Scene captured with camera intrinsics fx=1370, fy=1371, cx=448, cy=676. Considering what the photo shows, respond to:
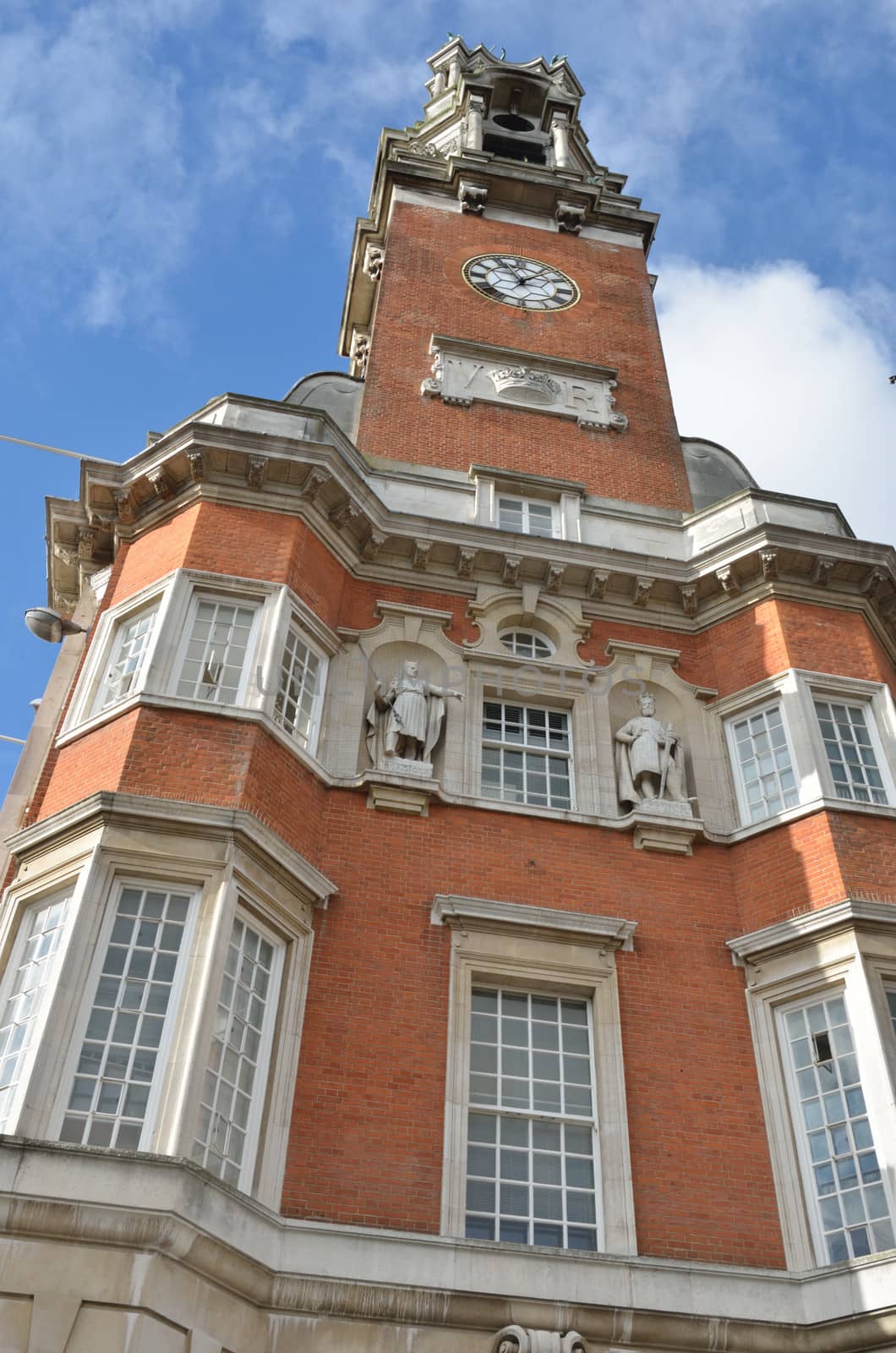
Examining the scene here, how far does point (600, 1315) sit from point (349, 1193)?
2.40 meters

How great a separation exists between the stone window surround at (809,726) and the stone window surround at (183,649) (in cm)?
518

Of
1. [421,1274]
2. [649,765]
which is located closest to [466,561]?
[649,765]

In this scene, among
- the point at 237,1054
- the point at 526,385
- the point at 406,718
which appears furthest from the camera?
the point at 526,385

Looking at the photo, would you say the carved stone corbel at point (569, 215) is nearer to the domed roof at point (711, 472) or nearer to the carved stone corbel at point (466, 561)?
the domed roof at point (711, 472)

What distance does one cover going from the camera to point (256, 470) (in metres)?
17.5

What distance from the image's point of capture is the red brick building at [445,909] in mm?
11602

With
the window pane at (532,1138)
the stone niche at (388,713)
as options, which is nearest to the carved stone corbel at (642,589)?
the stone niche at (388,713)

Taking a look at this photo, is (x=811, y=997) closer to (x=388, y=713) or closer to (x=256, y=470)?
(x=388, y=713)

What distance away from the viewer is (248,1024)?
1295 cm

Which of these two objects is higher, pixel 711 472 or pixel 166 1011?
pixel 711 472

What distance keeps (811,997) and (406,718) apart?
559cm

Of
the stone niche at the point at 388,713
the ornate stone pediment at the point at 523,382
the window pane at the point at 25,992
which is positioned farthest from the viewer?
the ornate stone pediment at the point at 523,382

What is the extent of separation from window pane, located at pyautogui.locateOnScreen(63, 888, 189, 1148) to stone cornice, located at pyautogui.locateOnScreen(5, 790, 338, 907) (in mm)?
700

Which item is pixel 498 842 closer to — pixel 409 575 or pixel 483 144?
pixel 409 575
